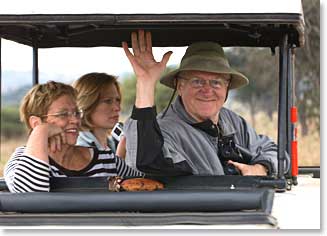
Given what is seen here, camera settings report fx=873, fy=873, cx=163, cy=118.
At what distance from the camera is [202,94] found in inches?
167

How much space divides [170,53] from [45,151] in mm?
689

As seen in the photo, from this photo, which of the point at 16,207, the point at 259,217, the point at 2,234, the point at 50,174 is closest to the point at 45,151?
the point at 50,174

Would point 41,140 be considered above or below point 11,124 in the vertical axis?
above

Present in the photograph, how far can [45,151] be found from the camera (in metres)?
3.79

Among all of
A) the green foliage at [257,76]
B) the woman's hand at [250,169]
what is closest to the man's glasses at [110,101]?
the woman's hand at [250,169]

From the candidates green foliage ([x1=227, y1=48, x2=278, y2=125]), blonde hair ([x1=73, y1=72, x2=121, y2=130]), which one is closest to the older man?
blonde hair ([x1=73, y1=72, x2=121, y2=130])

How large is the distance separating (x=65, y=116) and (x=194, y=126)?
2.05 feet

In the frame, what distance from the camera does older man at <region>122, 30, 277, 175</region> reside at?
370cm

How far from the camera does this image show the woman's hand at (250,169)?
162 inches

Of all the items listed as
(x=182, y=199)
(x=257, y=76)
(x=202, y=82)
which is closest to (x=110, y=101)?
(x=202, y=82)

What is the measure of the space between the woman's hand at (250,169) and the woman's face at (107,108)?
3.96 ft

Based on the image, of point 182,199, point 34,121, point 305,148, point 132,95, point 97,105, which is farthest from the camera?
point 132,95

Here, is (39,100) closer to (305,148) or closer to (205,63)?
(205,63)

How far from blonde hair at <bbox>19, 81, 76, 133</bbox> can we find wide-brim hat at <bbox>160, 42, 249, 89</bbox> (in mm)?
608
